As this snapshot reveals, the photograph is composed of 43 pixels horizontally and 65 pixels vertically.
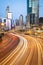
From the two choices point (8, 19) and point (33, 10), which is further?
point (8, 19)

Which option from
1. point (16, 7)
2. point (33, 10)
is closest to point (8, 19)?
point (16, 7)

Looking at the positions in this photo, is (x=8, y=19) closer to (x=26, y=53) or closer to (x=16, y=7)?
(x=16, y=7)

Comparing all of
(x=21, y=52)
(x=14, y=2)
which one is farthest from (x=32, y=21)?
(x=21, y=52)

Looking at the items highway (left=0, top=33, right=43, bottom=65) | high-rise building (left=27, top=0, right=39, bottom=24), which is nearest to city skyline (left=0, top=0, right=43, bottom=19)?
high-rise building (left=27, top=0, right=39, bottom=24)

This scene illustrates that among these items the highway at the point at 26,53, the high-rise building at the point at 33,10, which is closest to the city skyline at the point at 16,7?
the high-rise building at the point at 33,10

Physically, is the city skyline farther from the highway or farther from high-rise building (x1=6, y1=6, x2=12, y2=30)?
the highway
